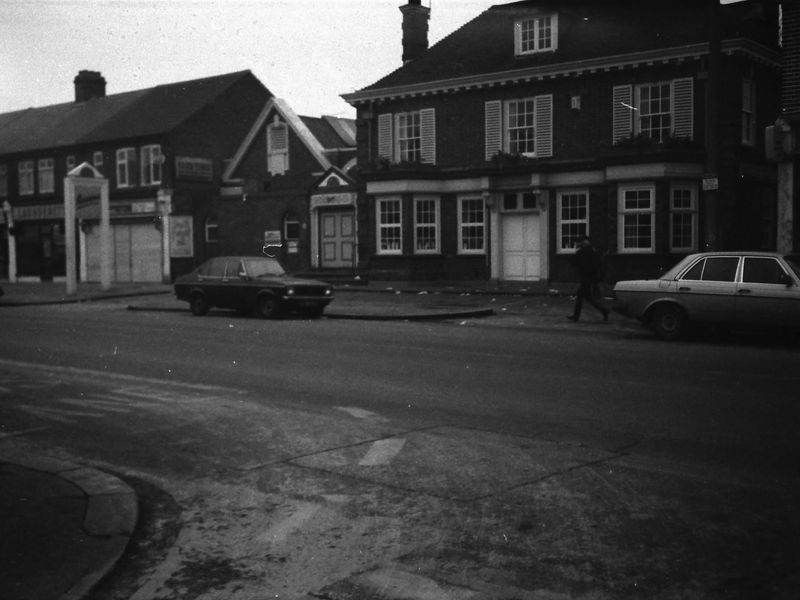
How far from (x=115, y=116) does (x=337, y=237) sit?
58.3 feet

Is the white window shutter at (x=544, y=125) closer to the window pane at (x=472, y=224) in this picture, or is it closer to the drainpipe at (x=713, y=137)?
the window pane at (x=472, y=224)

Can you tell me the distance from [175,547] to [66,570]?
73cm

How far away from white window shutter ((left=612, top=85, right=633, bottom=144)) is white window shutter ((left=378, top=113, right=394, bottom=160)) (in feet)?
28.9

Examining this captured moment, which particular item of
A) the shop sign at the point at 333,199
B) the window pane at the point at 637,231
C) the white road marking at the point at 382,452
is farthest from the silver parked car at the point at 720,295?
the shop sign at the point at 333,199

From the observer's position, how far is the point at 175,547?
5285 millimetres

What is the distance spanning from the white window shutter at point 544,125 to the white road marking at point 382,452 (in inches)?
946

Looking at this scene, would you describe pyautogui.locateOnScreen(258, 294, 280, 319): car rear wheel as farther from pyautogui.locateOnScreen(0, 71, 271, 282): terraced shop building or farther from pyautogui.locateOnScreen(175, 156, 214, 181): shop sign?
pyautogui.locateOnScreen(175, 156, 214, 181): shop sign

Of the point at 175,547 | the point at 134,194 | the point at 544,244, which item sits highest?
the point at 134,194

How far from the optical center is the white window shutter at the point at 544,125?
3053 centimetres

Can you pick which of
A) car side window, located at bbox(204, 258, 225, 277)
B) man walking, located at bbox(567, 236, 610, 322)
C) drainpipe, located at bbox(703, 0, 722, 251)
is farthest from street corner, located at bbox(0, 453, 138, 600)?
car side window, located at bbox(204, 258, 225, 277)

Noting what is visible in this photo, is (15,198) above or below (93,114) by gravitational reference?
below

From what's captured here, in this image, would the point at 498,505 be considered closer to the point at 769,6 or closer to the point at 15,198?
the point at 769,6

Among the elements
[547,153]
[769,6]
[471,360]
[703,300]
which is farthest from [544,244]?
[471,360]

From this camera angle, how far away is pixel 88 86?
53281mm
